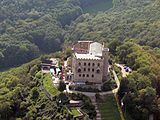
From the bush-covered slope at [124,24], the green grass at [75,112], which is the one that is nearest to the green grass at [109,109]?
the green grass at [75,112]

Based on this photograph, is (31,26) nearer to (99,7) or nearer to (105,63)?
(99,7)

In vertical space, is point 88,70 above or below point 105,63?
below

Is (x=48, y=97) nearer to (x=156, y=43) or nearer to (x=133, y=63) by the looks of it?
(x=133, y=63)

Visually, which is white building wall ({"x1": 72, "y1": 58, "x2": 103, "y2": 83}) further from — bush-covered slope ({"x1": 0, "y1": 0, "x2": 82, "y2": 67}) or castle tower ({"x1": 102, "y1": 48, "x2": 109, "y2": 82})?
bush-covered slope ({"x1": 0, "y1": 0, "x2": 82, "y2": 67})

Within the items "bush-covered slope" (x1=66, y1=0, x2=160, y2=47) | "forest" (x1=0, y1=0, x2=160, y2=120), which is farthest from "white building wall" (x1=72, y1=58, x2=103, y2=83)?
"bush-covered slope" (x1=66, y1=0, x2=160, y2=47)

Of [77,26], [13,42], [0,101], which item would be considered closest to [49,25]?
[77,26]

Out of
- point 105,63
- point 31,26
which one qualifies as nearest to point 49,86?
point 105,63

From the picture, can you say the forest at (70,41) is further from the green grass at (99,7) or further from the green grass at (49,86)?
the green grass at (99,7)
